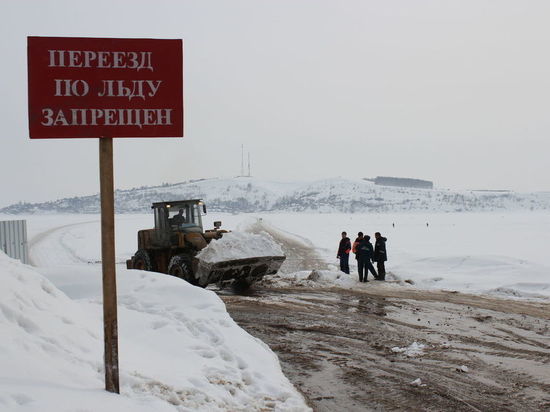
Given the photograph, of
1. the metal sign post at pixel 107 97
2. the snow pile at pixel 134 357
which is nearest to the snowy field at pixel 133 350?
the snow pile at pixel 134 357

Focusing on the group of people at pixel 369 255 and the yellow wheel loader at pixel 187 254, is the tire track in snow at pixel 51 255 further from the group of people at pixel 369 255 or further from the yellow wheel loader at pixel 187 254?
the group of people at pixel 369 255

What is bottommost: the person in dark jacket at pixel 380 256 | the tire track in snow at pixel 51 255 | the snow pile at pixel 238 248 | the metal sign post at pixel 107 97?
the tire track in snow at pixel 51 255

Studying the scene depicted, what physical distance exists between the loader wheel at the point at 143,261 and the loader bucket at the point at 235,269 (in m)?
2.05

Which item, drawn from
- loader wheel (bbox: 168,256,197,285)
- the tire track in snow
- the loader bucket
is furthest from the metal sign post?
the tire track in snow

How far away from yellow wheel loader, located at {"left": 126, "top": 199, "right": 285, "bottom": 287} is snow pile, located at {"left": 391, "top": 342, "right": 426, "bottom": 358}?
563 centimetres

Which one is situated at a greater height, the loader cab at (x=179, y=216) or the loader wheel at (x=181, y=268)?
the loader cab at (x=179, y=216)

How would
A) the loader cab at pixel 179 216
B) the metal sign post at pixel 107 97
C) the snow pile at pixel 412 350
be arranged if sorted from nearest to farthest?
the metal sign post at pixel 107 97, the snow pile at pixel 412 350, the loader cab at pixel 179 216

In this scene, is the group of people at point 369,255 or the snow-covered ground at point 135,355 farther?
the group of people at point 369,255

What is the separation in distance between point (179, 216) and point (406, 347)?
8330 millimetres

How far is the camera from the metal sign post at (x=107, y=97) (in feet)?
12.0

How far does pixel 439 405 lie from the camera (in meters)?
5.34

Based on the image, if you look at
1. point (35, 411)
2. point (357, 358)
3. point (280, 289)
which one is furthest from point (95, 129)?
point (280, 289)

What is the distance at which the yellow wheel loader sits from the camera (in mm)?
12653

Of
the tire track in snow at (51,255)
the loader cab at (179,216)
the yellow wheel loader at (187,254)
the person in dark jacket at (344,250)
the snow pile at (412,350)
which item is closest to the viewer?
the snow pile at (412,350)
